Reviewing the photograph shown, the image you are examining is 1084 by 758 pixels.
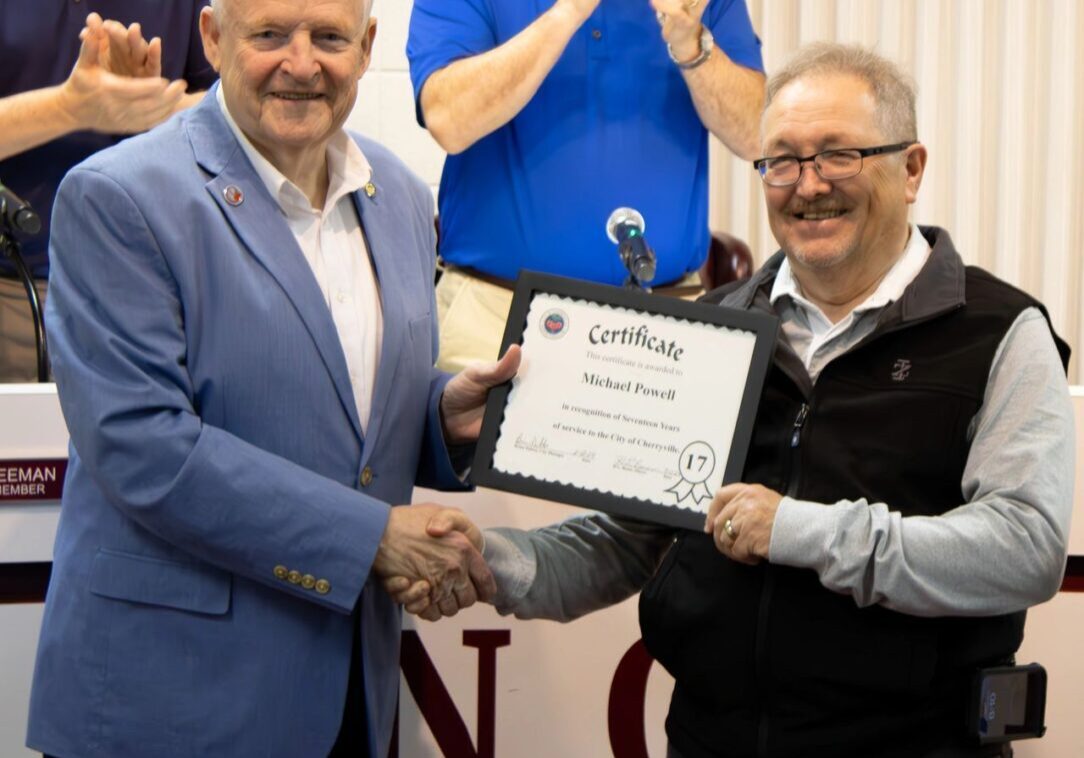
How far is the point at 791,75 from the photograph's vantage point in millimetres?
1848

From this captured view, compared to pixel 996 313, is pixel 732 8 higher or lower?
higher

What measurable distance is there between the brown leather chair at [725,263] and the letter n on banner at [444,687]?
1157mm

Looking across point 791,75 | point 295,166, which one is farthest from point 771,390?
point 295,166

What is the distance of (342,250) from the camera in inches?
70.9

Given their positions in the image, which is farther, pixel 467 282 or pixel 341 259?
pixel 467 282

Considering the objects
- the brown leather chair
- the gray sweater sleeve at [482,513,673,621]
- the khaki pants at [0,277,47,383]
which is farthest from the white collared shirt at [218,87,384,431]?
the brown leather chair

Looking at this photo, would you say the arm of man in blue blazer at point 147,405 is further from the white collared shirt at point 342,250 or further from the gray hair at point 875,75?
the gray hair at point 875,75

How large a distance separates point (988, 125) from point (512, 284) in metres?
2.32

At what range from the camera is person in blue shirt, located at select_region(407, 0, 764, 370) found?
259cm

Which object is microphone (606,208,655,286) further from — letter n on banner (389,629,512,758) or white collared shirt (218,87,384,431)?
letter n on banner (389,629,512,758)

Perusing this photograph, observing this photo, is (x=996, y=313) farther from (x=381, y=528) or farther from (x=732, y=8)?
(x=732, y=8)

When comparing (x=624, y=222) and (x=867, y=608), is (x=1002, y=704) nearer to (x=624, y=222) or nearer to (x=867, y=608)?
(x=867, y=608)

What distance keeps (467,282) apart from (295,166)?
0.89 metres

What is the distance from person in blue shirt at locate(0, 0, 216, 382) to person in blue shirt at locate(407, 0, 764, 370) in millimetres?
450
